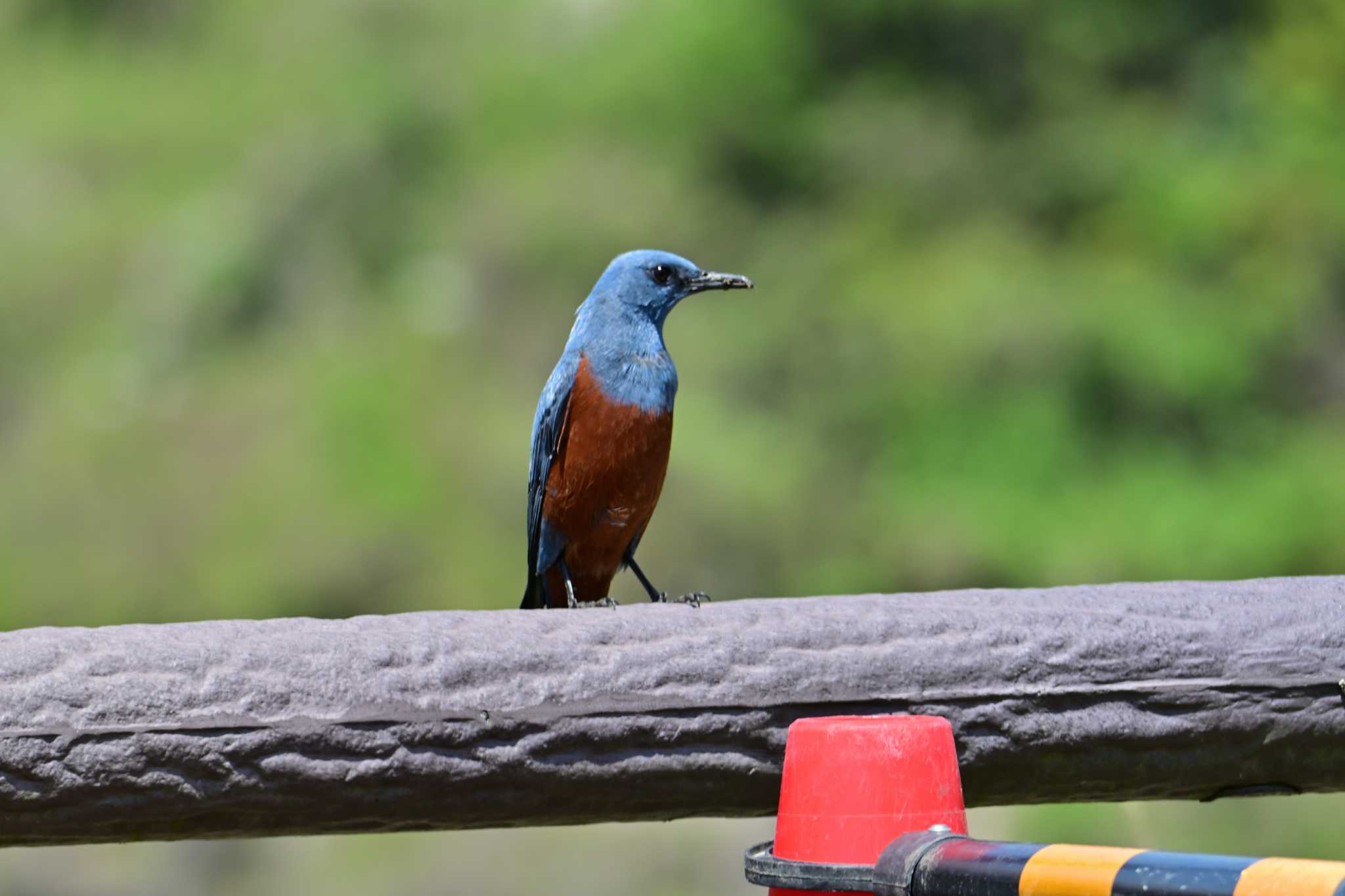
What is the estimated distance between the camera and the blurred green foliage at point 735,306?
6.48 m

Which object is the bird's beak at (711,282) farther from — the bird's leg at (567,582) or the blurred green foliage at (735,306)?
the blurred green foliage at (735,306)

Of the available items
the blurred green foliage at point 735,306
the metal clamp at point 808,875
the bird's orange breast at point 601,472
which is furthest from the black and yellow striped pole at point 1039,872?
the blurred green foliage at point 735,306

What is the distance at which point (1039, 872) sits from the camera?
0.95 metres

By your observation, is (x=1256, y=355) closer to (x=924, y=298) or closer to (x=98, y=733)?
(x=924, y=298)

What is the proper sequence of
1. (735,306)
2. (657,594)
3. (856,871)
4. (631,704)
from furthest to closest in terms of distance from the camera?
(735,306) < (657,594) < (631,704) < (856,871)

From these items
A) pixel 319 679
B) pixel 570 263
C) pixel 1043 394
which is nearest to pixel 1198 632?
pixel 319 679

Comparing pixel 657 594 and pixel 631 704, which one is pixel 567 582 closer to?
pixel 657 594

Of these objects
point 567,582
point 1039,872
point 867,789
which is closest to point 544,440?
point 567,582

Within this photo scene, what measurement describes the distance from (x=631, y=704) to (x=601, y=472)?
50.7 inches

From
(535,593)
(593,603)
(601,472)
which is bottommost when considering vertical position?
(593,603)

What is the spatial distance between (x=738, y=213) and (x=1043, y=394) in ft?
6.48

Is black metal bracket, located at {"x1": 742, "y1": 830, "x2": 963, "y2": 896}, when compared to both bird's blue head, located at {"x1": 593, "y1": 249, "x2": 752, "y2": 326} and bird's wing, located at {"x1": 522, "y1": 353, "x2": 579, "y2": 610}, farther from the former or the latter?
bird's blue head, located at {"x1": 593, "y1": 249, "x2": 752, "y2": 326}

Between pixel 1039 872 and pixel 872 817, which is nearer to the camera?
pixel 1039 872

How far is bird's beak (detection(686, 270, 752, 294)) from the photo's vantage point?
9.57 feet
